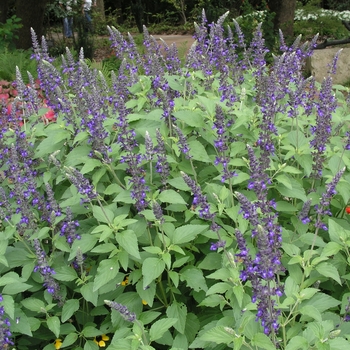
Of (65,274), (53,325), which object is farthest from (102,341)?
(65,274)

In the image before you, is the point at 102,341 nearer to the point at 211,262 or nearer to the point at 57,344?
the point at 57,344

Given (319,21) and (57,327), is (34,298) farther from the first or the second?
(319,21)

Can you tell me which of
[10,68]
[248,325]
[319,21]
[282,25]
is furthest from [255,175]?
[319,21]

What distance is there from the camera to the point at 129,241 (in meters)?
2.96

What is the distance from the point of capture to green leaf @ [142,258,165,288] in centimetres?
292

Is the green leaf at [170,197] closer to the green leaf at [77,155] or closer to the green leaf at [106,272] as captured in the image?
the green leaf at [106,272]

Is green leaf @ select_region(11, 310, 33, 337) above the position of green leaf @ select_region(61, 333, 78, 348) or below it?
above

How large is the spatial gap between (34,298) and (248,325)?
163 cm

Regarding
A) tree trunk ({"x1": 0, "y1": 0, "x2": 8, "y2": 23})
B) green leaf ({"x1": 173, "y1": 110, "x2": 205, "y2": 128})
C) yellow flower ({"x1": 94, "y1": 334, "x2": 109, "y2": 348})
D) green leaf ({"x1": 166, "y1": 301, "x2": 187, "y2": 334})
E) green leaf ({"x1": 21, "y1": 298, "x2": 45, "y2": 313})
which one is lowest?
yellow flower ({"x1": 94, "y1": 334, "x2": 109, "y2": 348})

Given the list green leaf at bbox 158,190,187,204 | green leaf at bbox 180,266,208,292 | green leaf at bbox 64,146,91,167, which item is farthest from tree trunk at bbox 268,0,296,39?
green leaf at bbox 180,266,208,292

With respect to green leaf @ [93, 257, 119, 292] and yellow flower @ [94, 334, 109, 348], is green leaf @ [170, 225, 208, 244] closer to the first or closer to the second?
green leaf @ [93, 257, 119, 292]

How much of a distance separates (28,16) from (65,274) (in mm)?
13742

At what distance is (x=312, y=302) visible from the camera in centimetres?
293

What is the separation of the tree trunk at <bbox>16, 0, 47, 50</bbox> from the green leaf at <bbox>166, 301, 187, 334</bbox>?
45.4 feet
